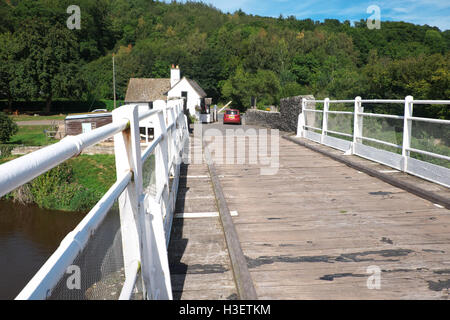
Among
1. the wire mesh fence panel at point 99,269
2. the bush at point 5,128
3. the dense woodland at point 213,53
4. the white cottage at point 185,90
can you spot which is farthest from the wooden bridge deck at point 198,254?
the white cottage at point 185,90

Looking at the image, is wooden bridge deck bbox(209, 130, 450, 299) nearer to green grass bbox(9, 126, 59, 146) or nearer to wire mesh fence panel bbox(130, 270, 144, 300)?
wire mesh fence panel bbox(130, 270, 144, 300)

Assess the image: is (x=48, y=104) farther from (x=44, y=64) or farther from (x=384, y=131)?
(x=384, y=131)

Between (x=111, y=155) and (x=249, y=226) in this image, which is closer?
(x=249, y=226)

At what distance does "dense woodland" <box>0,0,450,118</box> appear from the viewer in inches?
1970

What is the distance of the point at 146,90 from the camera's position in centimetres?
5891

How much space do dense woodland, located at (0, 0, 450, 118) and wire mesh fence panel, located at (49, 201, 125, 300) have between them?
30.8 m

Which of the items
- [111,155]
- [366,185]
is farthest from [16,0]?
[366,185]

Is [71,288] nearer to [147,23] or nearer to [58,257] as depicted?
[58,257]

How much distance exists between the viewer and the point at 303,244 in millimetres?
3658

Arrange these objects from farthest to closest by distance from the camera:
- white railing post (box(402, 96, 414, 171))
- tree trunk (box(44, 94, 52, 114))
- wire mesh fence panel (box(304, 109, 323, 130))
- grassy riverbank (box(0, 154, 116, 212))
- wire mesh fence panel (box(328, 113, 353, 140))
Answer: tree trunk (box(44, 94, 52, 114)) → grassy riverbank (box(0, 154, 116, 212)) → wire mesh fence panel (box(304, 109, 323, 130)) → wire mesh fence panel (box(328, 113, 353, 140)) → white railing post (box(402, 96, 414, 171))

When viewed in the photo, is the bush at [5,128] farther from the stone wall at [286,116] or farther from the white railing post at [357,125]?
the white railing post at [357,125]

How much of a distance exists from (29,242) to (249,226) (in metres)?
14.9

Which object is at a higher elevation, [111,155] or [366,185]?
[366,185]

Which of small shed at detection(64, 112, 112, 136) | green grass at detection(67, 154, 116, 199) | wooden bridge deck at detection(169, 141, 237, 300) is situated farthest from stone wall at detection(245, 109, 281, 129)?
small shed at detection(64, 112, 112, 136)
